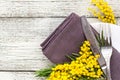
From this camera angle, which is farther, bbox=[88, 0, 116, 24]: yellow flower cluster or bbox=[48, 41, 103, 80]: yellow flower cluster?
bbox=[88, 0, 116, 24]: yellow flower cluster

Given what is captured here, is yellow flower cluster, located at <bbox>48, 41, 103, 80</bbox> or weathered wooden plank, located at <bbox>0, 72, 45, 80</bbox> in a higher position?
yellow flower cluster, located at <bbox>48, 41, 103, 80</bbox>

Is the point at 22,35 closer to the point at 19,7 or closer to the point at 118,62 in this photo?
the point at 19,7

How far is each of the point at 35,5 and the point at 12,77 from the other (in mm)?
211

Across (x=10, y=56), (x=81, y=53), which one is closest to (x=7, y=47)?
(x=10, y=56)

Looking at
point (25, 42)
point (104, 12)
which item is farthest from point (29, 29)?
point (104, 12)

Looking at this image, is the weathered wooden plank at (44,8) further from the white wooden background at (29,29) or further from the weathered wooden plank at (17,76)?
the weathered wooden plank at (17,76)

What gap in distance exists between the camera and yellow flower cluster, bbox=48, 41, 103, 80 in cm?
101

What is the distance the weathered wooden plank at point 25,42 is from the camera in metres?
1.15

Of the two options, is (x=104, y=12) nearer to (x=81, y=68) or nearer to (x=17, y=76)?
(x=81, y=68)

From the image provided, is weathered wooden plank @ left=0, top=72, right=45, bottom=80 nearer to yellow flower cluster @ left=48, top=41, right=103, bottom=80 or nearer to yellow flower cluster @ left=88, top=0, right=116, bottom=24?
yellow flower cluster @ left=48, top=41, right=103, bottom=80

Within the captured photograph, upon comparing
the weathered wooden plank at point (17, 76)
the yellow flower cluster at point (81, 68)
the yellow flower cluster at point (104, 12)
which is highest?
the yellow flower cluster at point (104, 12)

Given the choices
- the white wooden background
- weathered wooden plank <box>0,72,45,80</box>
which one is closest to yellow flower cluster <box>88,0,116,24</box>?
the white wooden background

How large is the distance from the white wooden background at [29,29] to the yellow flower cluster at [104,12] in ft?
0.06

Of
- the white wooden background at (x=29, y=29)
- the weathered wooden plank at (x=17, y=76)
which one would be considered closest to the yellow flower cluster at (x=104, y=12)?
the white wooden background at (x=29, y=29)
